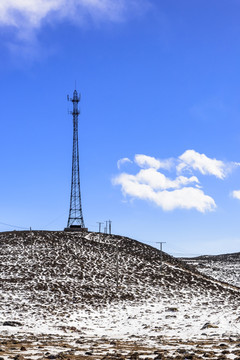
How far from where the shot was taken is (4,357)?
15.7 m

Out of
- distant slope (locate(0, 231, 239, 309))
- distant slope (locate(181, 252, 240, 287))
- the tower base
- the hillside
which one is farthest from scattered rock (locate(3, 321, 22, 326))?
the tower base

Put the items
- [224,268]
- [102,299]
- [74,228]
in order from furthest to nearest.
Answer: [224,268] → [74,228] → [102,299]

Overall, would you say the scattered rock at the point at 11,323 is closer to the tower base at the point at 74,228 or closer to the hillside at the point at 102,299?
the hillside at the point at 102,299

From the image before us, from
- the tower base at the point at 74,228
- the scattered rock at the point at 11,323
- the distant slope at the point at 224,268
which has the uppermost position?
the tower base at the point at 74,228

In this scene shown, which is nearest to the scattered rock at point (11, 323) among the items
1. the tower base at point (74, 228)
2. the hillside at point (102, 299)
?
the hillside at point (102, 299)

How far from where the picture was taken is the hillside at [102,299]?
2430cm

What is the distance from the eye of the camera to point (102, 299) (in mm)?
43281

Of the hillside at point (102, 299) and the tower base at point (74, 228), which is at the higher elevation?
the tower base at point (74, 228)

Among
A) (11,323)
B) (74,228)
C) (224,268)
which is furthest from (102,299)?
(224,268)

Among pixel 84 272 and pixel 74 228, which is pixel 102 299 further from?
pixel 74 228

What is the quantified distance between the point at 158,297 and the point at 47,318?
1536 cm

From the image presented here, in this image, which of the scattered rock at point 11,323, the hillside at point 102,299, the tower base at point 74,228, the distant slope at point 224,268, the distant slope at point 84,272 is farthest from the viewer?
the tower base at point 74,228

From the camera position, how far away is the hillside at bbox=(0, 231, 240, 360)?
2430 cm

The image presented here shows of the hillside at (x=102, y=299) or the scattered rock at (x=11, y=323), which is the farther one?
the scattered rock at (x=11, y=323)
